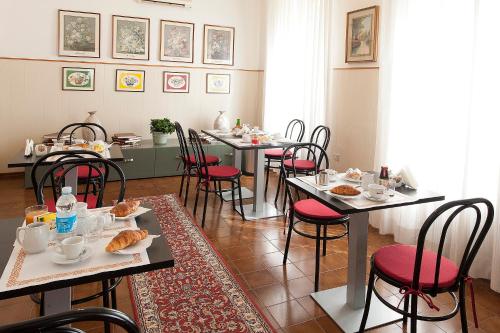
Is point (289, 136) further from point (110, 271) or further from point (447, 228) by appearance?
point (110, 271)

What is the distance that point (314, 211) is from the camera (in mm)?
2508

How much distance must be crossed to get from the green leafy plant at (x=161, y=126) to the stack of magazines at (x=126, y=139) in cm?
25

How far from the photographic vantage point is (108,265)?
1.26m

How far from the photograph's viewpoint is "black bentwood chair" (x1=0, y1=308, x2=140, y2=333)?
748 millimetres

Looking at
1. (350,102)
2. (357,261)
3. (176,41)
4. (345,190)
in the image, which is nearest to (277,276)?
(357,261)

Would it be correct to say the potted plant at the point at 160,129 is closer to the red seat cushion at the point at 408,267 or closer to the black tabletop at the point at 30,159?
the black tabletop at the point at 30,159

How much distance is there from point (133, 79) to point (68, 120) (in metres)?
1.03

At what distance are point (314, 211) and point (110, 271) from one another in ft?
5.06

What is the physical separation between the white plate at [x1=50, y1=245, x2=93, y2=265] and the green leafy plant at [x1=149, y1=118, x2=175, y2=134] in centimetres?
400

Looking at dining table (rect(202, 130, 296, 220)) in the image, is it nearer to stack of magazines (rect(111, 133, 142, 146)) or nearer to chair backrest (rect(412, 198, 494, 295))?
stack of magazines (rect(111, 133, 142, 146))

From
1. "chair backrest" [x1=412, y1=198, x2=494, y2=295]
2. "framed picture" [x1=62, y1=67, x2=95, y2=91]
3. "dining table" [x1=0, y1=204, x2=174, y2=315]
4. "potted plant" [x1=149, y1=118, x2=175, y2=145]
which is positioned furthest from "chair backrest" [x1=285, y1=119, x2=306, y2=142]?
"dining table" [x1=0, y1=204, x2=174, y2=315]

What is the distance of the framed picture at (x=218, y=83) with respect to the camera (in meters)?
5.89

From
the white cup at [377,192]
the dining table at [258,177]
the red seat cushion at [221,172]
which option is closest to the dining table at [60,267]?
the white cup at [377,192]

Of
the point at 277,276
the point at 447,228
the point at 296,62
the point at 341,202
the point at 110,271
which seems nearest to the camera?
the point at 110,271
